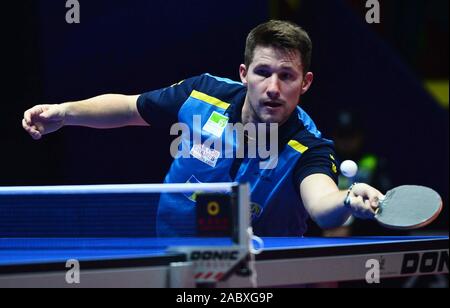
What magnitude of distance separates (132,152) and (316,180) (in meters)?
1.90

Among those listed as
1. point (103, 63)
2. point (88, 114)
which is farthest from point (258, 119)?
point (103, 63)

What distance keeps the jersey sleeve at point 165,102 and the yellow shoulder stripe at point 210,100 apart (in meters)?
0.05

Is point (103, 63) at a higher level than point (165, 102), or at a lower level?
higher

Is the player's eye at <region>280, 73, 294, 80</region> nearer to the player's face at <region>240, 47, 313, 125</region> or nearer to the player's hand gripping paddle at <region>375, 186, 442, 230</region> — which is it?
the player's face at <region>240, 47, 313, 125</region>

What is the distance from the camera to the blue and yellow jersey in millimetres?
4410

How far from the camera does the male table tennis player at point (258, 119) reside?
4.29m

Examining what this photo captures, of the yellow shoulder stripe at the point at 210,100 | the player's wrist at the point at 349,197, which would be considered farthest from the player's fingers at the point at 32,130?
the player's wrist at the point at 349,197

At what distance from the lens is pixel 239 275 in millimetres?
3406

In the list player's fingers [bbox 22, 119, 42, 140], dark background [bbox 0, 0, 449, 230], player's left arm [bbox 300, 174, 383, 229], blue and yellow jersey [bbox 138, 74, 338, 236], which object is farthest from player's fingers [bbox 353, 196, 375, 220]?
dark background [bbox 0, 0, 449, 230]

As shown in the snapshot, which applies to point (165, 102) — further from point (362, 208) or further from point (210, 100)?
point (362, 208)

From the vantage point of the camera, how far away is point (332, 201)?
3.84 metres

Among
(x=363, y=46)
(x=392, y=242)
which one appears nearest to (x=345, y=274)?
(x=392, y=242)

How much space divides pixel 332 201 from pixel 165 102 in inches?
51.6

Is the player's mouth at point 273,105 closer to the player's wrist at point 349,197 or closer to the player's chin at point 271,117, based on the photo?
the player's chin at point 271,117
